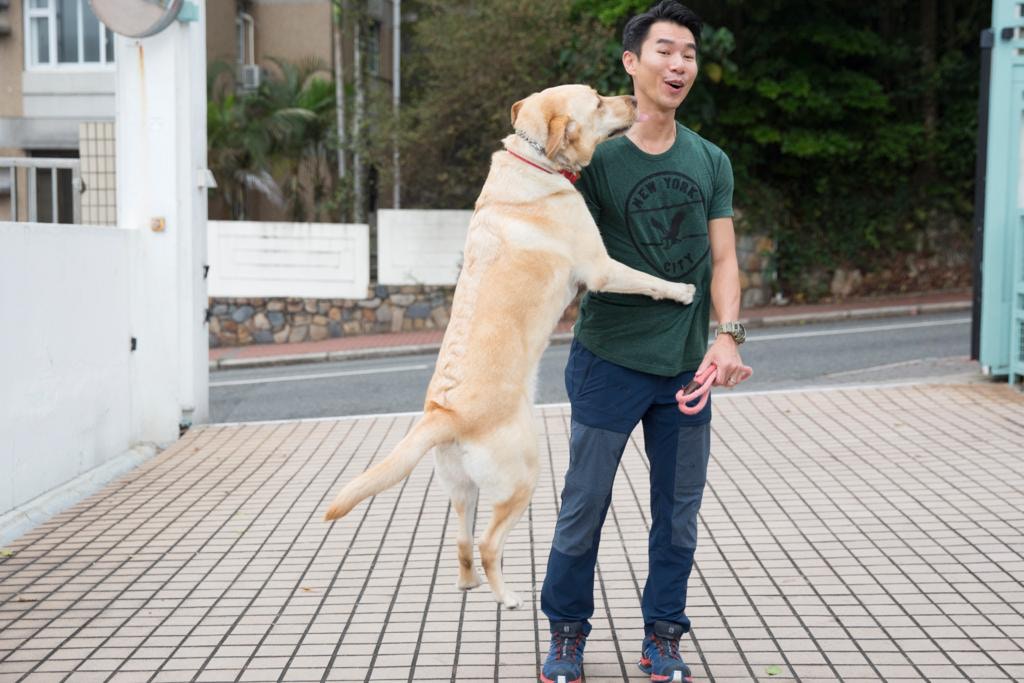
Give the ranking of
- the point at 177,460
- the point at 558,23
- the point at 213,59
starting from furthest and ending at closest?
1. the point at 213,59
2. the point at 558,23
3. the point at 177,460

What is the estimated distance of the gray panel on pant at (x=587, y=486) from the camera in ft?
12.8

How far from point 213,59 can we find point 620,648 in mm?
22054

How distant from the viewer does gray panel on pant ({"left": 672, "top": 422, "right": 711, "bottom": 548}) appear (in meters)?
3.98

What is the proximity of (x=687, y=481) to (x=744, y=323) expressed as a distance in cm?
1393

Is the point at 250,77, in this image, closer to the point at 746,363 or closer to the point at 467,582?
the point at 746,363

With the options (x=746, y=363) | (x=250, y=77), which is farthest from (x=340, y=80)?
(x=746, y=363)

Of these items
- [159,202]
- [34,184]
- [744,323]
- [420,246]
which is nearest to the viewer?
[34,184]

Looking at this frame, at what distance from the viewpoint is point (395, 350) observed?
56.1 ft

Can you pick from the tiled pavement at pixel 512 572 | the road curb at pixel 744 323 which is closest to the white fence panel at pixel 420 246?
the road curb at pixel 744 323

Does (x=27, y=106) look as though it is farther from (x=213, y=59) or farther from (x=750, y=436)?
(x=750, y=436)

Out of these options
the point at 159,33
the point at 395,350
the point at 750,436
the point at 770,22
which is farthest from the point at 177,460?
the point at 770,22

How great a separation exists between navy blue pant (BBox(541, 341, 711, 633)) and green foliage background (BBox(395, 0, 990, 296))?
621 inches

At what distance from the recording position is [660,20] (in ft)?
12.5

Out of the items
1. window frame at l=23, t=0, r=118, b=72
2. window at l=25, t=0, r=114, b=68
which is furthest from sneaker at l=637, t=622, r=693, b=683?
window at l=25, t=0, r=114, b=68
